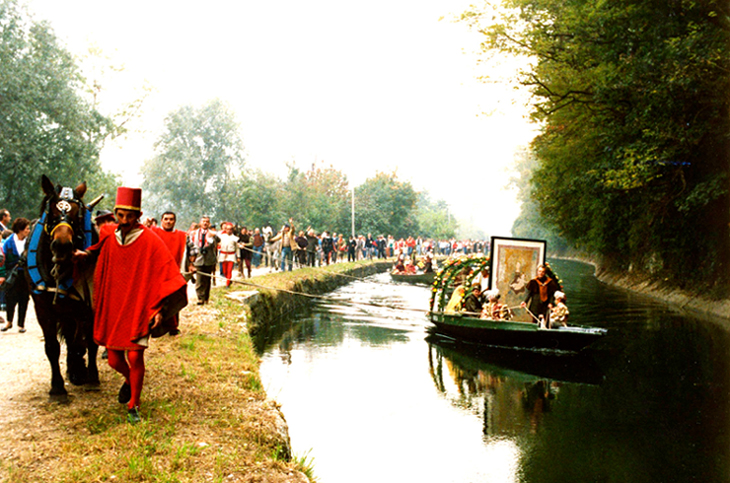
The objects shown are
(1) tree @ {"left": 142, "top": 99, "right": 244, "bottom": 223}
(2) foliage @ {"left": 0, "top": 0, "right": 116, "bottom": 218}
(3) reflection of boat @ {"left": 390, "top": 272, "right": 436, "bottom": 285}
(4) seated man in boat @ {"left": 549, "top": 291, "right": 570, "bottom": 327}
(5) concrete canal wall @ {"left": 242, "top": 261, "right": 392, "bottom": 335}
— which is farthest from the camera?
(1) tree @ {"left": 142, "top": 99, "right": 244, "bottom": 223}

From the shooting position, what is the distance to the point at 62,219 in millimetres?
6426

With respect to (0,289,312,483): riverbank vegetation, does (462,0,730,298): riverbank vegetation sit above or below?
above

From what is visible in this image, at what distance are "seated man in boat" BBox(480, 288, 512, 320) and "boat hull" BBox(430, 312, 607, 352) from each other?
405mm

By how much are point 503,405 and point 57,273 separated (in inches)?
292

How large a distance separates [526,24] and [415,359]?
1512 centimetres

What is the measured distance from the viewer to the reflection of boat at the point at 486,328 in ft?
46.1

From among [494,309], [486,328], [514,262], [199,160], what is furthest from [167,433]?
[199,160]

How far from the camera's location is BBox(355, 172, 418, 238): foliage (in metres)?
56.2

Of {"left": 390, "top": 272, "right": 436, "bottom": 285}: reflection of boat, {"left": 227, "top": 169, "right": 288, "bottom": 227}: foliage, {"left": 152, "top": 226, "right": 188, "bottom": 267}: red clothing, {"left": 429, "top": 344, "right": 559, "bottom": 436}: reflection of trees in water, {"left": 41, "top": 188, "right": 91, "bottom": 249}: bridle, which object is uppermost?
{"left": 227, "top": 169, "right": 288, "bottom": 227}: foliage

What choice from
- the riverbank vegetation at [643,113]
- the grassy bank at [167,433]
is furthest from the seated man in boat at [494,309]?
the grassy bank at [167,433]

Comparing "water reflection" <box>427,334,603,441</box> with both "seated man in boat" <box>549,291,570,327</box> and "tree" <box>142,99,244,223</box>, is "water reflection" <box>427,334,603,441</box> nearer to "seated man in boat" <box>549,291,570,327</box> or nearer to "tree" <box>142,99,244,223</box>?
"seated man in boat" <box>549,291,570,327</box>

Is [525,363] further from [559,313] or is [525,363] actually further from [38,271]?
[38,271]

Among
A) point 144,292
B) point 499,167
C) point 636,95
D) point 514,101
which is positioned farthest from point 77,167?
point 499,167

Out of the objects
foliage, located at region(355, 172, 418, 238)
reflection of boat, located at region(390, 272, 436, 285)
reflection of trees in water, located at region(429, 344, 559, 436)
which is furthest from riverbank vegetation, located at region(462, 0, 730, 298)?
foliage, located at region(355, 172, 418, 238)
